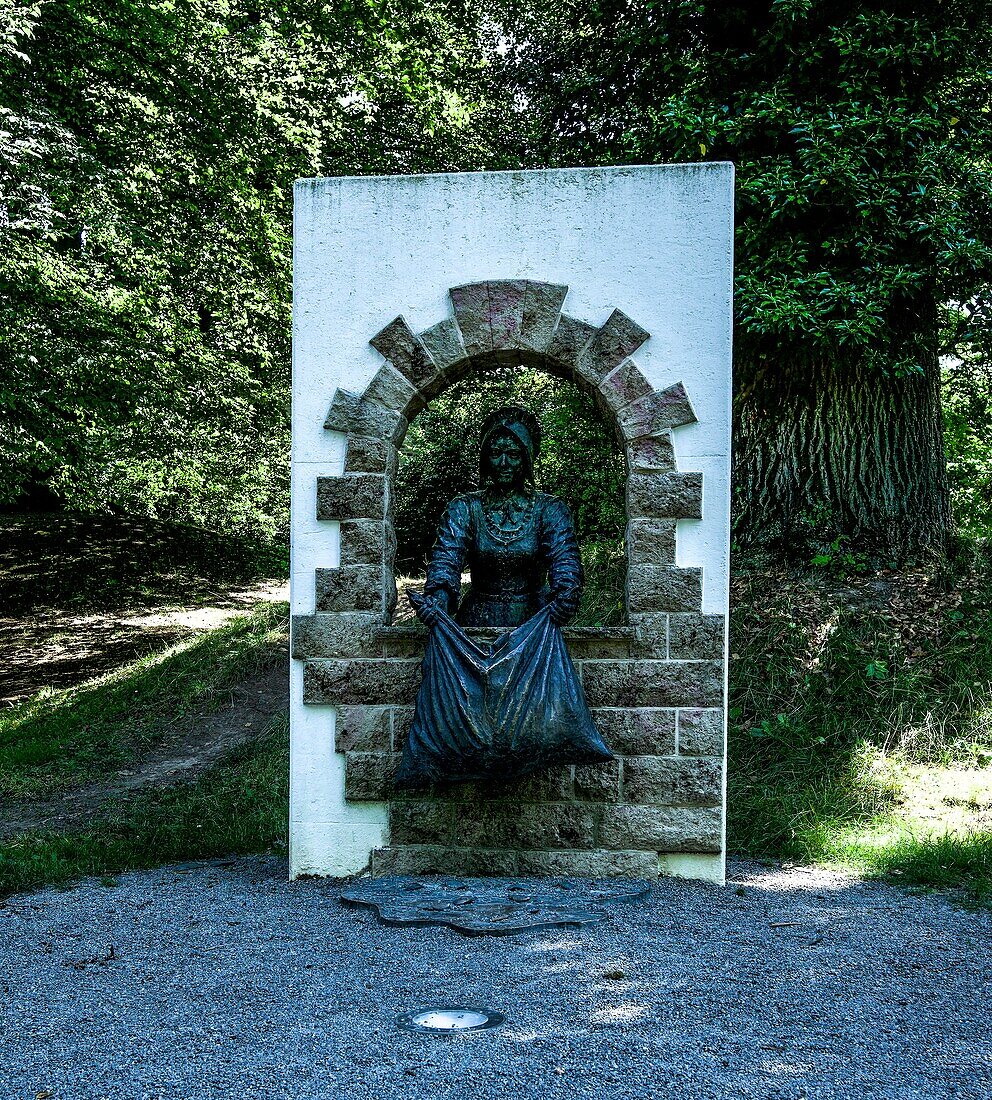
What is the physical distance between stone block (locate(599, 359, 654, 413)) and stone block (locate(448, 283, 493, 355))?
2.06 feet

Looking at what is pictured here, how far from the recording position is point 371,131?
12766 mm

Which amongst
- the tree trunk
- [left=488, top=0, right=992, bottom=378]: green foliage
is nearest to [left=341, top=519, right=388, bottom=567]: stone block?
[left=488, top=0, right=992, bottom=378]: green foliage

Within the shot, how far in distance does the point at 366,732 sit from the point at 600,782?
1.19m

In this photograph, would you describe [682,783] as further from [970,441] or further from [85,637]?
[970,441]

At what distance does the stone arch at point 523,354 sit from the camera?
4.88 metres

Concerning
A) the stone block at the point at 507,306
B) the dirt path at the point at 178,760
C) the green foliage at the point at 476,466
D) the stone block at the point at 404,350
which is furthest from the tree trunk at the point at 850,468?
the dirt path at the point at 178,760

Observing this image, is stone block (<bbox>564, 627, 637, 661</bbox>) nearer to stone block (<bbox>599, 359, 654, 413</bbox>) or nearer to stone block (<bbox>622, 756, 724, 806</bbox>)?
stone block (<bbox>622, 756, 724, 806</bbox>)

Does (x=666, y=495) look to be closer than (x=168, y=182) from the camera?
Yes

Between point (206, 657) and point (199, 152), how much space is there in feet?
17.6

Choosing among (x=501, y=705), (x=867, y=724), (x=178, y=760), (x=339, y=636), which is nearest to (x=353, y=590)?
(x=339, y=636)

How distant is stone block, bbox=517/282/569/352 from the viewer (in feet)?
16.2

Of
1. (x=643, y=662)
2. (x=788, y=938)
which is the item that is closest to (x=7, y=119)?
(x=643, y=662)

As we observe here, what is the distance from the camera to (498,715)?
4.49 metres

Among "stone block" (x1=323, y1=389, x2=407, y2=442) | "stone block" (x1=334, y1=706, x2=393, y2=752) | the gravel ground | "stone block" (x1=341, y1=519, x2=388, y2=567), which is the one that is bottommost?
the gravel ground
